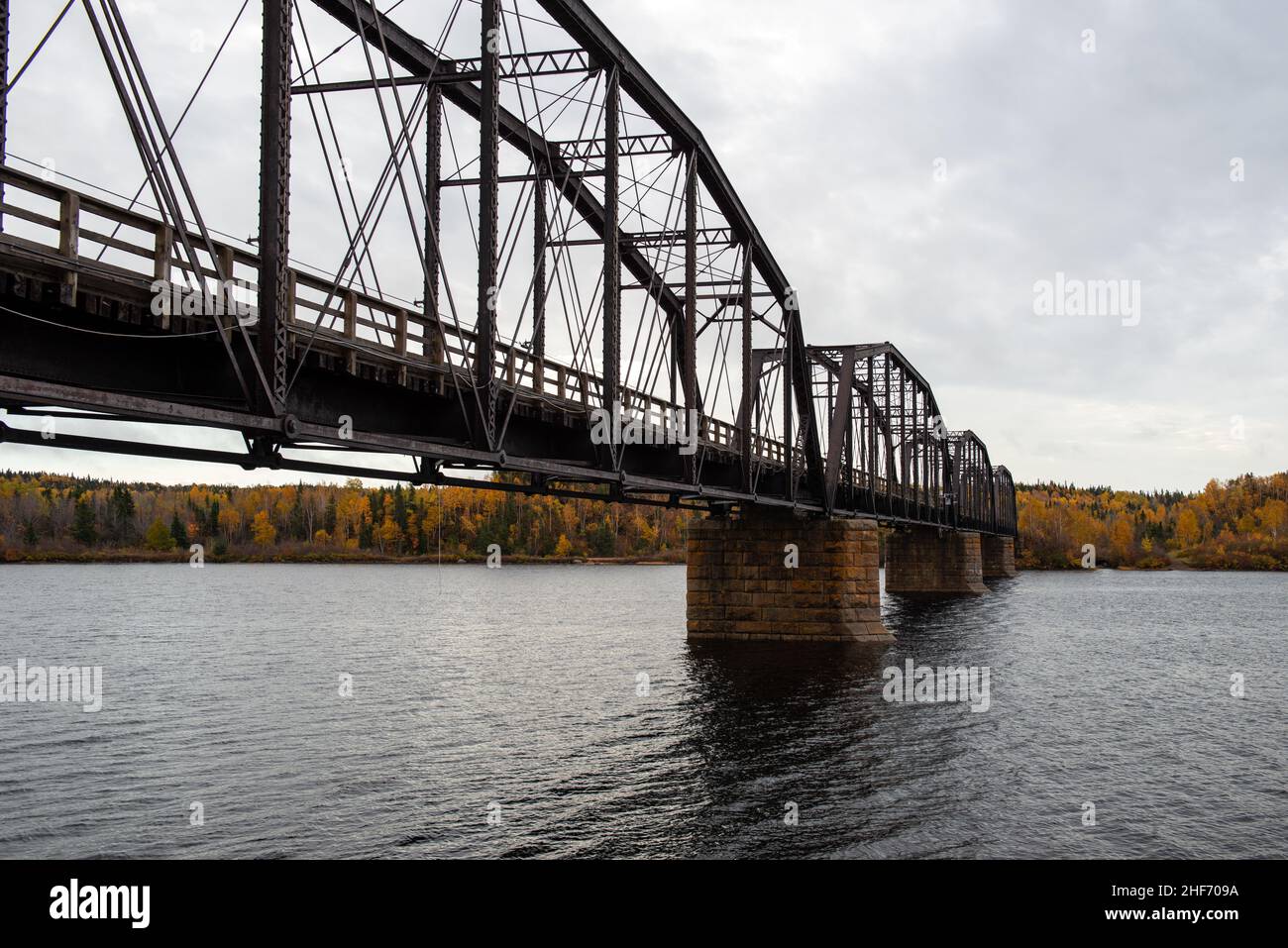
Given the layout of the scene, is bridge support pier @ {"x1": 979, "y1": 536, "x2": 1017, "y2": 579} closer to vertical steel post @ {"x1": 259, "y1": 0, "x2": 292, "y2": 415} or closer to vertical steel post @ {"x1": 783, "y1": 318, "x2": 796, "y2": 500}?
vertical steel post @ {"x1": 783, "y1": 318, "x2": 796, "y2": 500}

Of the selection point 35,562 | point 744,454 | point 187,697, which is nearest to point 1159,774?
point 744,454

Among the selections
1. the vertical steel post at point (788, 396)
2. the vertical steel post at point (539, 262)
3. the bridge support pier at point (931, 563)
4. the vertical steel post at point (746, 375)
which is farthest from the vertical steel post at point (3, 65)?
the bridge support pier at point (931, 563)

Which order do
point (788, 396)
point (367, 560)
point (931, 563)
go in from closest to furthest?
point (788, 396)
point (931, 563)
point (367, 560)

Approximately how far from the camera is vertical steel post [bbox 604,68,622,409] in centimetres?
2439

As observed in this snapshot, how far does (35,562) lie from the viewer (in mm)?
190375

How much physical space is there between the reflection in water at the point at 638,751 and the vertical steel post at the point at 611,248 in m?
9.38

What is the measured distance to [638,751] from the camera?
1016 inches

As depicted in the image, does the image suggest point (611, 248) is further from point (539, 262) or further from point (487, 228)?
point (487, 228)

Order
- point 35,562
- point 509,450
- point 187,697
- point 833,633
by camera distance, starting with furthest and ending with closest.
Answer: point 35,562
point 833,633
point 187,697
point 509,450

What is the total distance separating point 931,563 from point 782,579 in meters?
55.6

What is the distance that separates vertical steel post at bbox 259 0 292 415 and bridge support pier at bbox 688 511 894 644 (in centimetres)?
3487

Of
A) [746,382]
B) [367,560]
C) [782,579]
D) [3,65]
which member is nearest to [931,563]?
[782,579]
